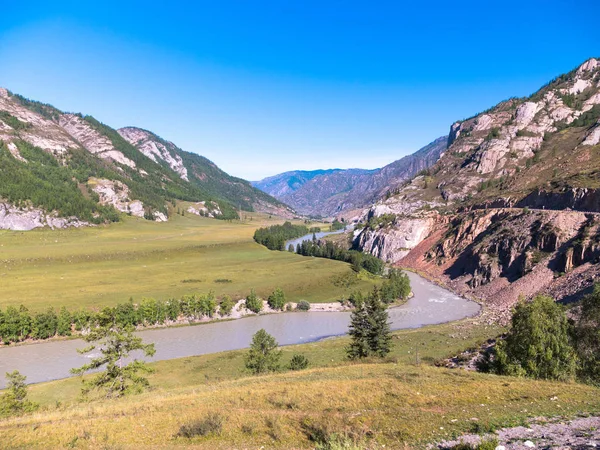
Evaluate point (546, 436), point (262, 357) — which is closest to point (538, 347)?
point (546, 436)

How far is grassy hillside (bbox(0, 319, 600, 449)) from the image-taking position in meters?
17.1

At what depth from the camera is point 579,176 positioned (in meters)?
130

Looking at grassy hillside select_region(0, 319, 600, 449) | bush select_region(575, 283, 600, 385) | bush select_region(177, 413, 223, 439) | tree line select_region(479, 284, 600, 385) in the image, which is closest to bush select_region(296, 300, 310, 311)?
tree line select_region(479, 284, 600, 385)

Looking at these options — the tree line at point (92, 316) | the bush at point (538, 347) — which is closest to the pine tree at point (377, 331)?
the bush at point (538, 347)

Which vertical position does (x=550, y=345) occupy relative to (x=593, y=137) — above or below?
below

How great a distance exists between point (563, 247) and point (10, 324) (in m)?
135

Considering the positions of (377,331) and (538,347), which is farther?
(377,331)

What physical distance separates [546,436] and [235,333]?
7734 cm

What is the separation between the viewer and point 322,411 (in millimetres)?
20781

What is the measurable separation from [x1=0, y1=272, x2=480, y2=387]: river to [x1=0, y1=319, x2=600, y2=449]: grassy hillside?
49.0m

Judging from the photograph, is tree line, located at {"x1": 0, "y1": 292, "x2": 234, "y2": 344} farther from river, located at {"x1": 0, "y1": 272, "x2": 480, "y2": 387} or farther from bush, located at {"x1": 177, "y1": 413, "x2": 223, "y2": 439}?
bush, located at {"x1": 177, "y1": 413, "x2": 223, "y2": 439}

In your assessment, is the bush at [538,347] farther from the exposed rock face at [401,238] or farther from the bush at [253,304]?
the exposed rock face at [401,238]

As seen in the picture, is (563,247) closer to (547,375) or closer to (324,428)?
(547,375)

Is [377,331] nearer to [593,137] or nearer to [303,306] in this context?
[303,306]
